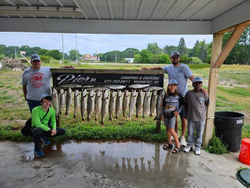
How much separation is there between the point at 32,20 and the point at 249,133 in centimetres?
680

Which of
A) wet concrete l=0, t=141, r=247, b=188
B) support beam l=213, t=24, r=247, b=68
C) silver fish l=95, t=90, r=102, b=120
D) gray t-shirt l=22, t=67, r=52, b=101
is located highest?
support beam l=213, t=24, r=247, b=68

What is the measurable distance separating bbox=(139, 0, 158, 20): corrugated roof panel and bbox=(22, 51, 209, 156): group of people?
3.52 ft

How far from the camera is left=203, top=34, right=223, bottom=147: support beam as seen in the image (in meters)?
3.83

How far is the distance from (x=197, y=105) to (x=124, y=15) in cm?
256

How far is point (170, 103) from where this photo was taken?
12.3 ft

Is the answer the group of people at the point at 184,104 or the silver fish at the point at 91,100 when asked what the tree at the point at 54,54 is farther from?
the group of people at the point at 184,104

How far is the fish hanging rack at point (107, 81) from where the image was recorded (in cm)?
406

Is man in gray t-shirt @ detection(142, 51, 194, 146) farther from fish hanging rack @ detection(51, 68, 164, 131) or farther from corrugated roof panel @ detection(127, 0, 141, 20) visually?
corrugated roof panel @ detection(127, 0, 141, 20)

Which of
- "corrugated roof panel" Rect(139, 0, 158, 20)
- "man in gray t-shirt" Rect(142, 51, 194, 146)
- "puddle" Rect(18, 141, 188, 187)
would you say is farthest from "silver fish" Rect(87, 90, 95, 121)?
"corrugated roof panel" Rect(139, 0, 158, 20)

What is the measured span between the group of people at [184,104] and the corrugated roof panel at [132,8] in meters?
1.28

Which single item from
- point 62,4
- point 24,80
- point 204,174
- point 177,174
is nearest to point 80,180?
point 177,174

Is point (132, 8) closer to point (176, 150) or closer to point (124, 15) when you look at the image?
point (124, 15)

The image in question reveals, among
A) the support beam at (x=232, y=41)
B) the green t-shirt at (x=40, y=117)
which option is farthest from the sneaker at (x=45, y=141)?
the support beam at (x=232, y=41)

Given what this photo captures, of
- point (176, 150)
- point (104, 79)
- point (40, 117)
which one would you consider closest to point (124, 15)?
point (104, 79)
